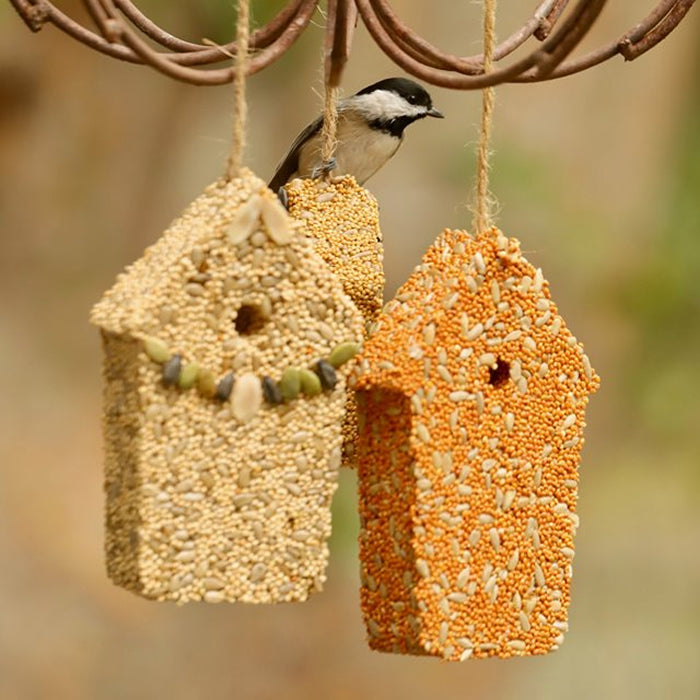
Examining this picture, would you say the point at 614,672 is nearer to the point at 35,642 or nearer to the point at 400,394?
the point at 35,642

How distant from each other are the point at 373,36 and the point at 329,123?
113mm

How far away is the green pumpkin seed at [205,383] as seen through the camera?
49.3 inches

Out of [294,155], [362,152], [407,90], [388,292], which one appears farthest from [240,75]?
[388,292]

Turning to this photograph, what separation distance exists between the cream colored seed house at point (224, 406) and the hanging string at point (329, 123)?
25 cm

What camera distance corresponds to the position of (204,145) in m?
4.46

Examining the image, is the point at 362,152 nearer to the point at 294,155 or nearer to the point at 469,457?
the point at 294,155

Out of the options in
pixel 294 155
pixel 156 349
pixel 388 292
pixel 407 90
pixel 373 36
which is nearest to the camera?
pixel 156 349

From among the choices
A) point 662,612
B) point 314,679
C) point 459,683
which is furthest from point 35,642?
point 662,612

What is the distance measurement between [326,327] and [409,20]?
3.13 metres

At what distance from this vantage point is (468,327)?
1.36 meters

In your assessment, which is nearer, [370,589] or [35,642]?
[370,589]

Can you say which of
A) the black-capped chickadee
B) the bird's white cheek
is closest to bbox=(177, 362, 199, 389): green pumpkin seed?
the black-capped chickadee

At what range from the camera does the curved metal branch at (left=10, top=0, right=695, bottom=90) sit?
1267 millimetres

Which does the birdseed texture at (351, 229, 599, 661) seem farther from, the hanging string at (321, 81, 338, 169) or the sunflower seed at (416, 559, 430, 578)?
the hanging string at (321, 81, 338, 169)
